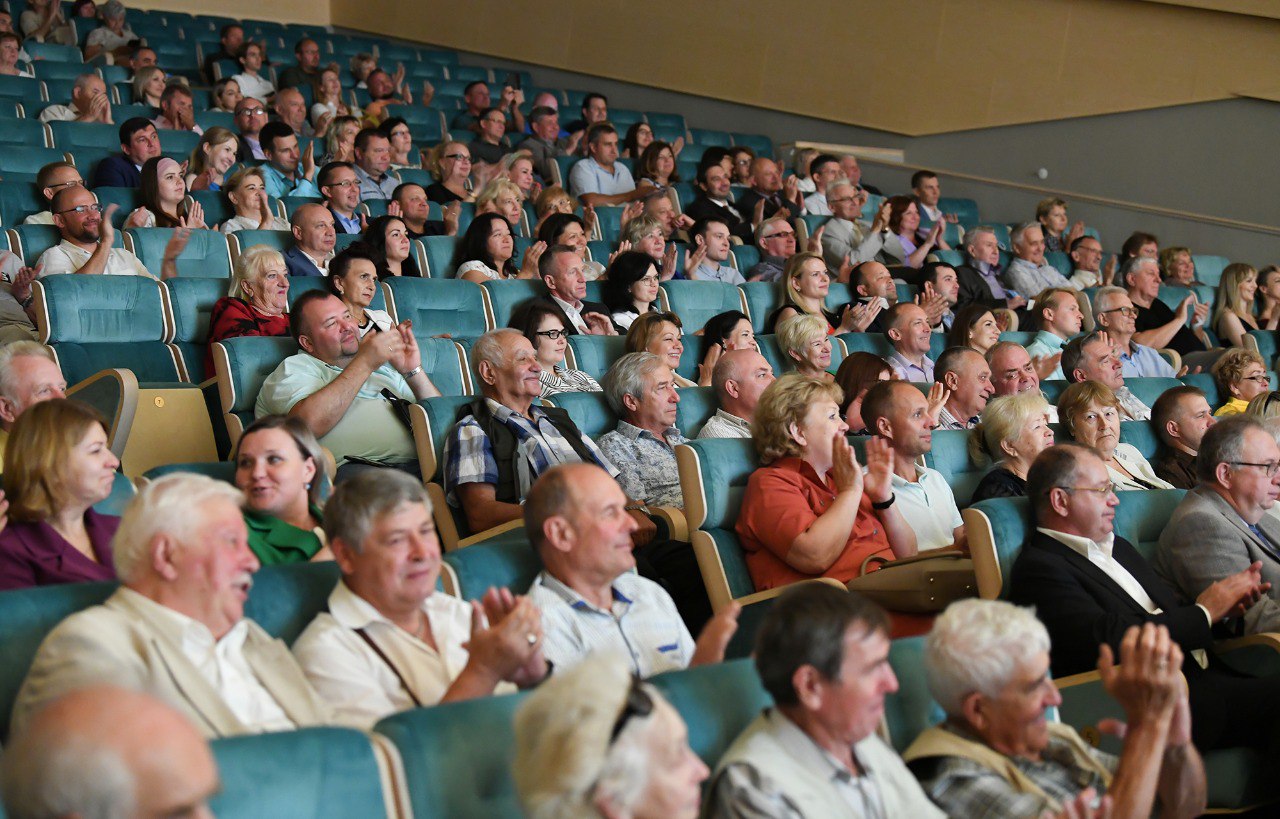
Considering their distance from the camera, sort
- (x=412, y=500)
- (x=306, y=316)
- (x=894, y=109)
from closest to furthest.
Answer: (x=412, y=500) < (x=306, y=316) < (x=894, y=109)

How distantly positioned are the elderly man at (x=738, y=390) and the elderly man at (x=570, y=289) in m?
0.99

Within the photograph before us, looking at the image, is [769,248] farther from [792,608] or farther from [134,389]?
[792,608]

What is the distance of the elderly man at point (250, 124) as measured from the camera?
6.34 metres

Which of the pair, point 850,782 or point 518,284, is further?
point 518,284

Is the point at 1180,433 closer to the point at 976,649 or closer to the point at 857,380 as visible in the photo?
the point at 857,380

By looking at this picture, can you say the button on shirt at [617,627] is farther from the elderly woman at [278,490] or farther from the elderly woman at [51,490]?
the elderly woman at [51,490]

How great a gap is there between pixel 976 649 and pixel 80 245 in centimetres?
358

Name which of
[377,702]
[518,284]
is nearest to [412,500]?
[377,702]

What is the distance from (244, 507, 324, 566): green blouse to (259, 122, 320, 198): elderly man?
141 inches

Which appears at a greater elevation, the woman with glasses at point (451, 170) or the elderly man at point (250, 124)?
the elderly man at point (250, 124)

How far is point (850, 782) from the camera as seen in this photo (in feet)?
5.69

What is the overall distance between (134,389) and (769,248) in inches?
142

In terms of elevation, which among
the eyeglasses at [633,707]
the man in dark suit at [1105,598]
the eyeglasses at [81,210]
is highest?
the eyeglasses at [81,210]

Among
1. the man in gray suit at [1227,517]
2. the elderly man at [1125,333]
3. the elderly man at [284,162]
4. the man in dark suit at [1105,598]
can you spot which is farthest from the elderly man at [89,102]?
the man in gray suit at [1227,517]
